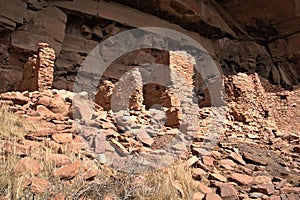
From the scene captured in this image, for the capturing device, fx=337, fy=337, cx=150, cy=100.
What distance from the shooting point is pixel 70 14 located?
11.6 metres

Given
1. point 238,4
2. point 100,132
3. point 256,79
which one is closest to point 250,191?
point 100,132

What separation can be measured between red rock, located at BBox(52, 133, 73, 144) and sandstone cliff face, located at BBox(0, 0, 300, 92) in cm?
499

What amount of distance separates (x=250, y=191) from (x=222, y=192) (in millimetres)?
473

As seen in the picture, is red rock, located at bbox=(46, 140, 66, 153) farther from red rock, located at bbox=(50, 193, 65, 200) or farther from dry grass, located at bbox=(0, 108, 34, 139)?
red rock, located at bbox=(50, 193, 65, 200)

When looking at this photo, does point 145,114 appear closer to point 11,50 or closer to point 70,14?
point 11,50

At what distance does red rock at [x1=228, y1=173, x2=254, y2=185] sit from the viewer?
422 centimetres

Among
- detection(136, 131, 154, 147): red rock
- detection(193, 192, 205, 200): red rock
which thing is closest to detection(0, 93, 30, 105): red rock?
detection(136, 131, 154, 147): red rock

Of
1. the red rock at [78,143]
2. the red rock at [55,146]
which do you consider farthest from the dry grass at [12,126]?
the red rock at [78,143]

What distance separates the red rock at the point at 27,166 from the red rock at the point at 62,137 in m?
0.93

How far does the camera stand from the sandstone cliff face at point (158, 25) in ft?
33.7

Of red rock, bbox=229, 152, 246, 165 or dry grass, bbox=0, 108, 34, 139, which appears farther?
red rock, bbox=229, 152, 246, 165

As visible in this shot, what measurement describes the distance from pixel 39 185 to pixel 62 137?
1.52 m

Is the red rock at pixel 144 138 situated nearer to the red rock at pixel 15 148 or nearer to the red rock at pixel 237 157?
the red rock at pixel 237 157

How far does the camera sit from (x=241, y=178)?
4297mm
